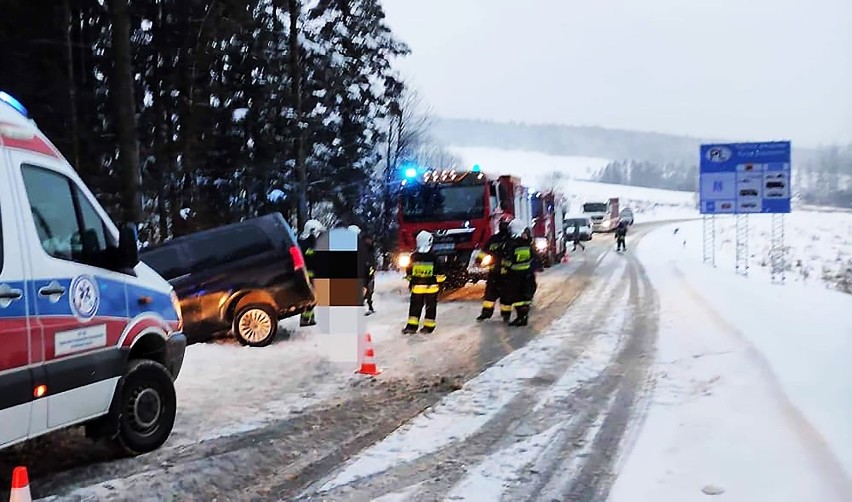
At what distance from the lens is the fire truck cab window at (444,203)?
17.5 meters

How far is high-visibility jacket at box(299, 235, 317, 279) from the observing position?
13.0m

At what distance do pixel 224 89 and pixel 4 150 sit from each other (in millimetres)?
20151

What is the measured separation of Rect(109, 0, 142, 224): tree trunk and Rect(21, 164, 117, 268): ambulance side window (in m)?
9.31

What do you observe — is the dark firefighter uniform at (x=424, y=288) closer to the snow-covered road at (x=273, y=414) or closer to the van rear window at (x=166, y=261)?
the snow-covered road at (x=273, y=414)

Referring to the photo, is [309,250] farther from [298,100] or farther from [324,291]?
[298,100]

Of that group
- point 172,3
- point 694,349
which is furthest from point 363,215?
point 694,349

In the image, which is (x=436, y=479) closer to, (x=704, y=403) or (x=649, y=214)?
(x=704, y=403)

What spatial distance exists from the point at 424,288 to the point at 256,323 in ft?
8.98

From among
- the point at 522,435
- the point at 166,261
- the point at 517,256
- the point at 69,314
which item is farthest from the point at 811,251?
the point at 69,314

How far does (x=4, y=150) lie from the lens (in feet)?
14.9

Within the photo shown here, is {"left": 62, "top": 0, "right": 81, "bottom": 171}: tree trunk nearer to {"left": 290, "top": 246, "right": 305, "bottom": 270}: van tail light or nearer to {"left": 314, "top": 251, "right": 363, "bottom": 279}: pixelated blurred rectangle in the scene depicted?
{"left": 290, "top": 246, "right": 305, "bottom": 270}: van tail light

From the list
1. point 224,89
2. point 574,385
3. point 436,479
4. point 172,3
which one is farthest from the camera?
point 224,89

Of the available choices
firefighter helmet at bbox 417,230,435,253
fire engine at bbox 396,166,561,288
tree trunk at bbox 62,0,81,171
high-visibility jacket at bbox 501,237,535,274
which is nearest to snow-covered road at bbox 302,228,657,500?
high-visibility jacket at bbox 501,237,535,274

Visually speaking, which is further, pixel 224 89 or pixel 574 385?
pixel 224 89
